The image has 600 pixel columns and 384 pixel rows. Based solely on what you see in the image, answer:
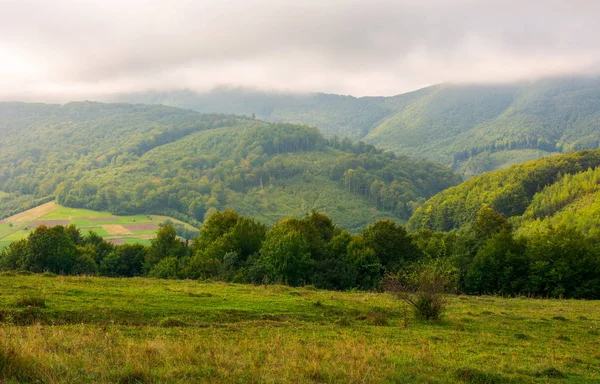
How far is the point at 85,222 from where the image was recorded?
6457 inches

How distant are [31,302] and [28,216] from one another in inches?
7661

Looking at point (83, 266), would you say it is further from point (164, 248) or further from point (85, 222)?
point (85, 222)

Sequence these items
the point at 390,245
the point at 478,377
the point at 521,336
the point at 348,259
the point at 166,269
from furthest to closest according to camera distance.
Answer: the point at 390,245 → the point at 166,269 → the point at 348,259 → the point at 521,336 → the point at 478,377

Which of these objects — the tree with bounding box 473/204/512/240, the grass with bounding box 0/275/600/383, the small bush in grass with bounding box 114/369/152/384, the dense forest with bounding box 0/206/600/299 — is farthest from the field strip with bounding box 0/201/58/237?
the small bush in grass with bounding box 114/369/152/384

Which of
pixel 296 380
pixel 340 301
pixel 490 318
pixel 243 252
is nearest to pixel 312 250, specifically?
pixel 243 252

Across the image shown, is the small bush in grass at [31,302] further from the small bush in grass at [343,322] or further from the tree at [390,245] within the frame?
the tree at [390,245]

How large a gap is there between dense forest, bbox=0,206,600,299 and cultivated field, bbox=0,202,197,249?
8664cm

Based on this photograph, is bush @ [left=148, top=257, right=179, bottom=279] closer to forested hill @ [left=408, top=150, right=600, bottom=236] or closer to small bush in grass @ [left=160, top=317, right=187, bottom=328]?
small bush in grass @ [left=160, top=317, right=187, bottom=328]

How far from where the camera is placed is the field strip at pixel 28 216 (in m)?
164

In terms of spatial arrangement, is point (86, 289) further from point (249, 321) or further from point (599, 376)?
point (599, 376)

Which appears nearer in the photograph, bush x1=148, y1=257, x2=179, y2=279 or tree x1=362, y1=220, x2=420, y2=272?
bush x1=148, y1=257, x2=179, y2=279

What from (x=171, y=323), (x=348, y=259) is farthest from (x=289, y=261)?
(x=171, y=323)

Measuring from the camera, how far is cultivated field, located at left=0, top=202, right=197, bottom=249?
144 meters

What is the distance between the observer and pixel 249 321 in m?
17.7
